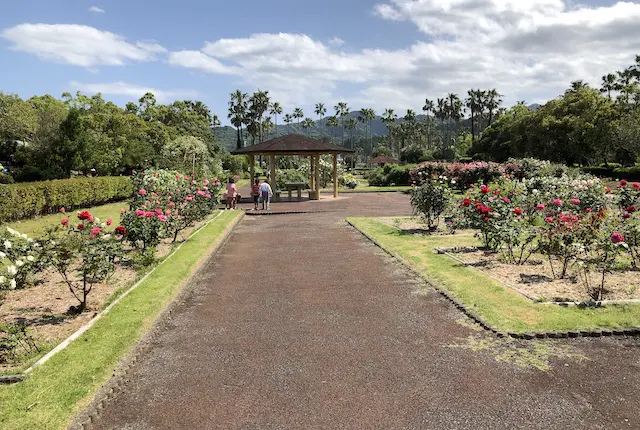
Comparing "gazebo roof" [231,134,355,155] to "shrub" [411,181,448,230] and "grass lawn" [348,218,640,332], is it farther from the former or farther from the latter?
"grass lawn" [348,218,640,332]

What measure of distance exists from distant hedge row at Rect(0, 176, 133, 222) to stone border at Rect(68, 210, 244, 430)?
12623mm

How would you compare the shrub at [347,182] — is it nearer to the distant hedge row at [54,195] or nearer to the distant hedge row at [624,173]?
the distant hedge row at [54,195]

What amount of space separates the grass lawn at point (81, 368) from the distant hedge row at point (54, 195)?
12.5 metres

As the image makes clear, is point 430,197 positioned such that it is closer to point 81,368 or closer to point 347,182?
point 81,368

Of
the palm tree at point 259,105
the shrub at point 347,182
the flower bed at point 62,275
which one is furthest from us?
the palm tree at point 259,105

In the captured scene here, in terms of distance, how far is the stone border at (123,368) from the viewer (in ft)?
13.2

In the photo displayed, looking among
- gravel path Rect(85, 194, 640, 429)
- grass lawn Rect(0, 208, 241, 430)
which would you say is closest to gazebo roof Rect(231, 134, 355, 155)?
grass lawn Rect(0, 208, 241, 430)

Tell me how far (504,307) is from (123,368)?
16.6 ft

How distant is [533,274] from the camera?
8.46 metres

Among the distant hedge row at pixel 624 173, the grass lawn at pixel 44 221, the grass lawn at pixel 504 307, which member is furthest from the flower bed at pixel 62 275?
the distant hedge row at pixel 624 173

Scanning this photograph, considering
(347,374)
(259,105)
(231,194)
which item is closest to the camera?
(347,374)

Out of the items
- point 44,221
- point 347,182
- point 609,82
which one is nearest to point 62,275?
point 44,221

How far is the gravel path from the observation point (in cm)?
400

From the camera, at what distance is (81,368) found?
488 centimetres
